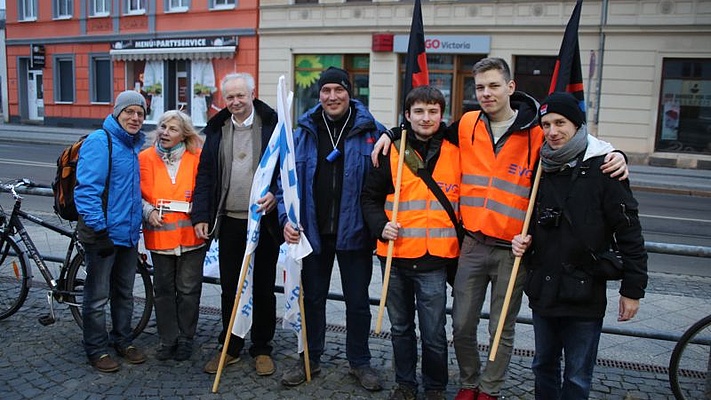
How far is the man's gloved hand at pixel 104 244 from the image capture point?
167 inches

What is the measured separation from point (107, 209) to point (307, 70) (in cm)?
2063

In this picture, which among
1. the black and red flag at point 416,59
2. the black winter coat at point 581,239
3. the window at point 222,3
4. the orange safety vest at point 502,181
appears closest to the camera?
the black winter coat at point 581,239

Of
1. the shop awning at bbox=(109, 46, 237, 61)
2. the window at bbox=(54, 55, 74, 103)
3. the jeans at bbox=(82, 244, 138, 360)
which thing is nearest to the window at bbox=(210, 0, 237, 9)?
the shop awning at bbox=(109, 46, 237, 61)

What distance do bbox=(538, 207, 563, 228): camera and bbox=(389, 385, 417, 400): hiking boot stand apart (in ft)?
4.68

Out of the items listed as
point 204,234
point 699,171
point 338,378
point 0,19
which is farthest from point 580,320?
point 0,19

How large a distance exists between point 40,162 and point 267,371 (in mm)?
14521

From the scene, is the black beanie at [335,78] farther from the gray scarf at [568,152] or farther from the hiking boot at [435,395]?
the hiking boot at [435,395]

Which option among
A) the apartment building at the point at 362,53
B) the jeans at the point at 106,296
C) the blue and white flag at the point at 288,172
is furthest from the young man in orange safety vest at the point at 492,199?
the apartment building at the point at 362,53

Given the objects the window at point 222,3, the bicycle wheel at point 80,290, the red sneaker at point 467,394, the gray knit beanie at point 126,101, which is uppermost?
the window at point 222,3

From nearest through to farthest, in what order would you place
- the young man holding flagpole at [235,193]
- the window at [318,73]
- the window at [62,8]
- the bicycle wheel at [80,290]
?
the young man holding flagpole at [235,193], the bicycle wheel at [80,290], the window at [318,73], the window at [62,8]

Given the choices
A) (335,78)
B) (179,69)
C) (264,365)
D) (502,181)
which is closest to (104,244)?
(264,365)

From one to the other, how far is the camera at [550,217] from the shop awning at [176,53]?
923 inches

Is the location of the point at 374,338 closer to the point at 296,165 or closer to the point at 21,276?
the point at 296,165

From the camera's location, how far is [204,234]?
449 cm
